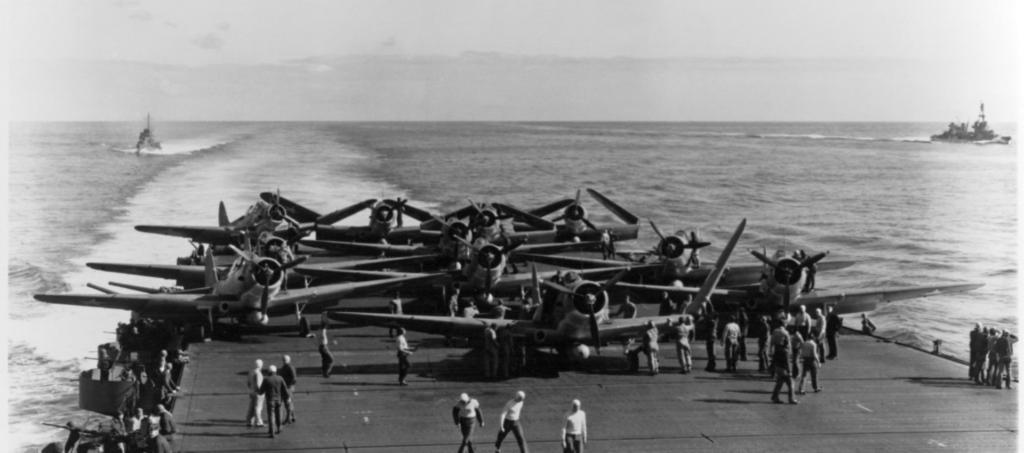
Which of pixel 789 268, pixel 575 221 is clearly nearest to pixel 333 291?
pixel 789 268

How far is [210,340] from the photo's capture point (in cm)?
2725

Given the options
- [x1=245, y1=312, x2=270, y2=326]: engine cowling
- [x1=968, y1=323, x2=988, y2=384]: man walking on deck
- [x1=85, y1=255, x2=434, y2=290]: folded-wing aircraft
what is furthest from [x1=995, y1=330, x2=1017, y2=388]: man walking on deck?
[x1=85, y1=255, x2=434, y2=290]: folded-wing aircraft

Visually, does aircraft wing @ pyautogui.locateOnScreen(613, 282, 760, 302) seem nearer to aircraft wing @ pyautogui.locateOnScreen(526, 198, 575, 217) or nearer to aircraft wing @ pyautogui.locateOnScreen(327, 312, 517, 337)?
aircraft wing @ pyautogui.locateOnScreen(327, 312, 517, 337)

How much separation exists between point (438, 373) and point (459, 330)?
1228 mm

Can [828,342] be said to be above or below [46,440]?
above

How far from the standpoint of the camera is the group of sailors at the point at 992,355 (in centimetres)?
2178

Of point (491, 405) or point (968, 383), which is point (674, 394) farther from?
point (968, 383)

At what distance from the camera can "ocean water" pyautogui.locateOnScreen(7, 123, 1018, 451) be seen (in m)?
48.3

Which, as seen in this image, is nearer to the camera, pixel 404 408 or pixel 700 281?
pixel 404 408

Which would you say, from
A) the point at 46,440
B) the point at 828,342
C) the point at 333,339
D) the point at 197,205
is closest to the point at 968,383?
the point at 828,342

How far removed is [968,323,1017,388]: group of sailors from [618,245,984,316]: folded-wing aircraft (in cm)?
492

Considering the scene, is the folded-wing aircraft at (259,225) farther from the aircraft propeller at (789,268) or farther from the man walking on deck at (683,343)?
the man walking on deck at (683,343)

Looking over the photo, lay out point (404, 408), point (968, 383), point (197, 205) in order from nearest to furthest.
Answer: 1. point (404, 408)
2. point (968, 383)
3. point (197, 205)

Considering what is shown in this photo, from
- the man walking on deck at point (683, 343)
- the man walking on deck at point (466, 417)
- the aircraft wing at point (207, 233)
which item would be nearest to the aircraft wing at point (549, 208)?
the aircraft wing at point (207, 233)
